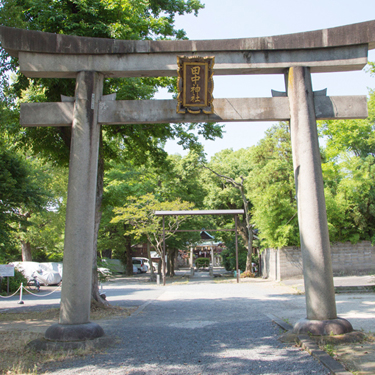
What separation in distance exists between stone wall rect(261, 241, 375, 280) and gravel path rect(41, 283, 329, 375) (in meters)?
10.7

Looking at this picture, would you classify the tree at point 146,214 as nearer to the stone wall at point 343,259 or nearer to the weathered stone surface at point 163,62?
the stone wall at point 343,259

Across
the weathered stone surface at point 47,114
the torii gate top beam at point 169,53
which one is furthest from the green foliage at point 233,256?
the weathered stone surface at point 47,114

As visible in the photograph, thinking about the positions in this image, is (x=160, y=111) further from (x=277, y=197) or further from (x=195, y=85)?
(x=277, y=197)

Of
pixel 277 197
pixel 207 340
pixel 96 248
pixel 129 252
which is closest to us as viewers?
pixel 207 340

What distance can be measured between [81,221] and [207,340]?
129 inches

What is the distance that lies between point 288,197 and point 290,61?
15350 millimetres

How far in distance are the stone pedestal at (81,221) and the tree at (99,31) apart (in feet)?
12.2

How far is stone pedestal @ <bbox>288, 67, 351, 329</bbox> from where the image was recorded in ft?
21.1

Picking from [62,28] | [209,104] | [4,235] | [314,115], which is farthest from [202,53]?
[4,235]

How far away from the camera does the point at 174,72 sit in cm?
755

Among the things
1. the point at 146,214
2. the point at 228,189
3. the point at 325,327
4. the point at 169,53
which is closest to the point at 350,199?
the point at 228,189

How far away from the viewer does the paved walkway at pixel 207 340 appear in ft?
16.8

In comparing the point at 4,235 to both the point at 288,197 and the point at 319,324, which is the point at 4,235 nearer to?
the point at 319,324

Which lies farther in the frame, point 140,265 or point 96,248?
point 140,265
